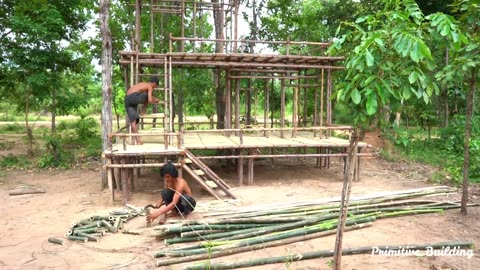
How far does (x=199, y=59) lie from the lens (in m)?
10.6

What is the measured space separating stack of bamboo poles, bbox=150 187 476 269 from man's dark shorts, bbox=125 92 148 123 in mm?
3564

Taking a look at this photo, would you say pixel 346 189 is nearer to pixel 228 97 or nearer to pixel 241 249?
pixel 241 249

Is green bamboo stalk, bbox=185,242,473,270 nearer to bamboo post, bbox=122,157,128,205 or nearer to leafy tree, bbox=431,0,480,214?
leafy tree, bbox=431,0,480,214

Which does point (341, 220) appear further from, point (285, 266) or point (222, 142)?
point (222, 142)

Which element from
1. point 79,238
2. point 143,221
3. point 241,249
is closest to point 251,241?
point 241,249

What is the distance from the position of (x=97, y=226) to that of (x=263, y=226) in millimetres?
2918

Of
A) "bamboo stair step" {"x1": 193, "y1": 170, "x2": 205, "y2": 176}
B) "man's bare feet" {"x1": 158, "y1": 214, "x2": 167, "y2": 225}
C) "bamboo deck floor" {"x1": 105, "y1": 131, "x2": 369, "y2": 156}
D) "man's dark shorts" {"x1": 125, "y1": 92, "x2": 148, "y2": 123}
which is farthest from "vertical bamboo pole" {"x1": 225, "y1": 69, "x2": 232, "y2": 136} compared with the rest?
"man's bare feet" {"x1": 158, "y1": 214, "x2": 167, "y2": 225}

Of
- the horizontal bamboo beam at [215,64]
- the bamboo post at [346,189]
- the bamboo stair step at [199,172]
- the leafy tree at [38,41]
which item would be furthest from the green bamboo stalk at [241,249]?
the leafy tree at [38,41]

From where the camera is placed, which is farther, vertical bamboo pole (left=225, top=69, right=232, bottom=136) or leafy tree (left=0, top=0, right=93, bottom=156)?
leafy tree (left=0, top=0, right=93, bottom=156)

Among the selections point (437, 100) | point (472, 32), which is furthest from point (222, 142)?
point (437, 100)

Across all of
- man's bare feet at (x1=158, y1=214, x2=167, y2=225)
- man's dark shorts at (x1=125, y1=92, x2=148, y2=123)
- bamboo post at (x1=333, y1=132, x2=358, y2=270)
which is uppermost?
man's dark shorts at (x1=125, y1=92, x2=148, y2=123)

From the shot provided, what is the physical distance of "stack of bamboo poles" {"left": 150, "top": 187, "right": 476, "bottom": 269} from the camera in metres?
5.73

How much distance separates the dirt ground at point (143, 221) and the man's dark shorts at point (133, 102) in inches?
74.3

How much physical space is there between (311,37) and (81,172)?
31.0 feet
